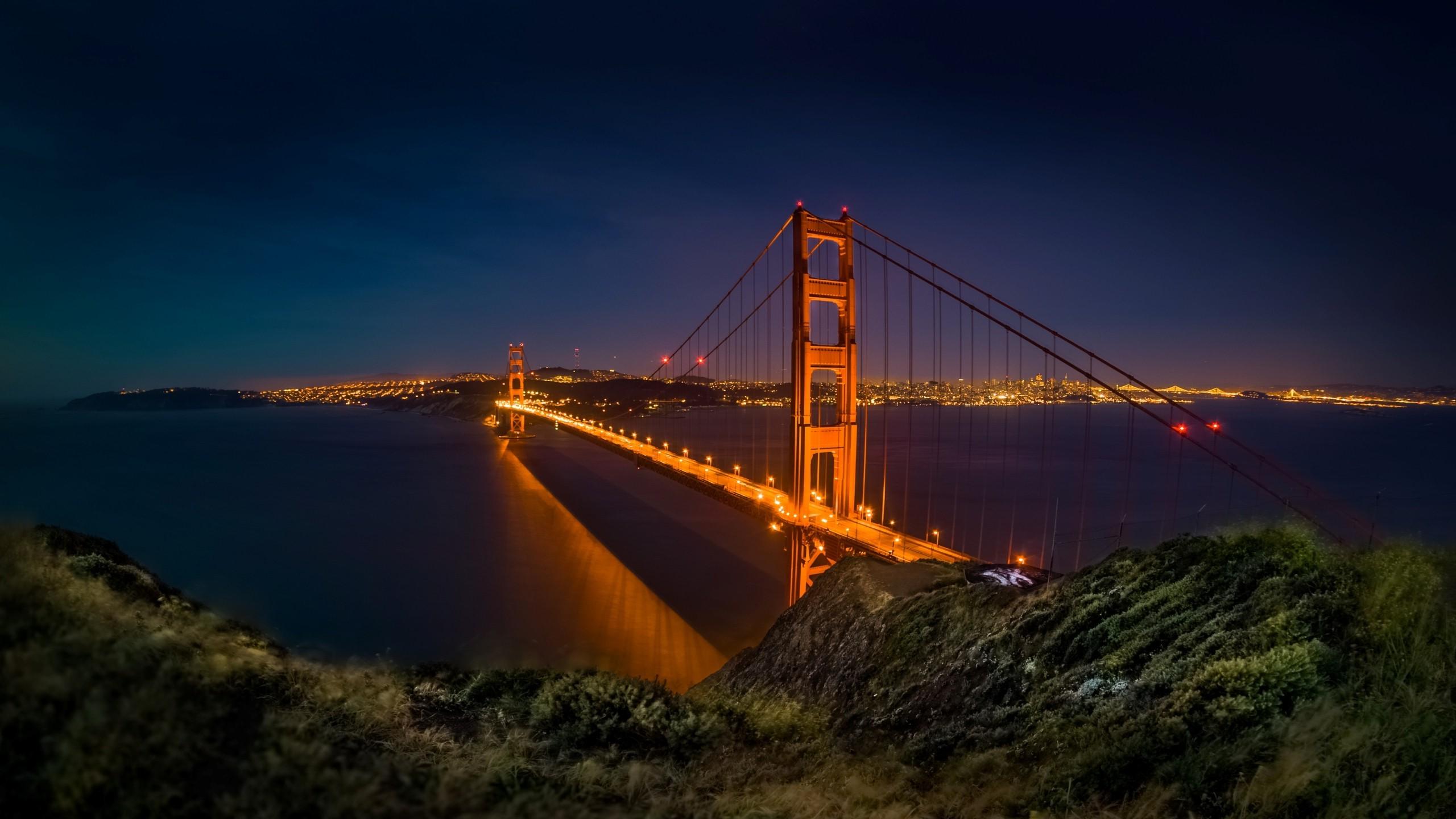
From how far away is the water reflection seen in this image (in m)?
17.3

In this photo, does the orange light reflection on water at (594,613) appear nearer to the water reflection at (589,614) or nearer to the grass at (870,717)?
the water reflection at (589,614)

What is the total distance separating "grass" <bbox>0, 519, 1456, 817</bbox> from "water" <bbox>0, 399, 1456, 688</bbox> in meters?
2.33

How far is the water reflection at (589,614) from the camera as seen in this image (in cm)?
1730

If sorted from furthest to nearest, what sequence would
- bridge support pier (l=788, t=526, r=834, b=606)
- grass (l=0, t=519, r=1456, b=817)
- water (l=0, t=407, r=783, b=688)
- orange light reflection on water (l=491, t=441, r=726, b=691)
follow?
water (l=0, t=407, r=783, b=688) → orange light reflection on water (l=491, t=441, r=726, b=691) → bridge support pier (l=788, t=526, r=834, b=606) → grass (l=0, t=519, r=1456, b=817)

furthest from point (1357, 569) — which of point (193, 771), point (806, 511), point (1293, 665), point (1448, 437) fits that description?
point (1448, 437)

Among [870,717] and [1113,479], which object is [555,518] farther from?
[1113,479]

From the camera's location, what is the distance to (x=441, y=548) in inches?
1212

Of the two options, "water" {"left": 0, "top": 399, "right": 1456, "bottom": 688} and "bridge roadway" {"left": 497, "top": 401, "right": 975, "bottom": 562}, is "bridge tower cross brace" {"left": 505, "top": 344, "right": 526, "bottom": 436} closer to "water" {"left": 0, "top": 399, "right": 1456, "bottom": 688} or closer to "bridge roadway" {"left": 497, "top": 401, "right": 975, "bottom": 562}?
"water" {"left": 0, "top": 399, "right": 1456, "bottom": 688}

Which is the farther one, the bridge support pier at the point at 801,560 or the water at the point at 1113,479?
the water at the point at 1113,479

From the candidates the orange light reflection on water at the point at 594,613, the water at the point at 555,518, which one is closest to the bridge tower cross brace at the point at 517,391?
the water at the point at 555,518

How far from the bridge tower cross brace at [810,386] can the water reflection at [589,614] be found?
3.79 metres

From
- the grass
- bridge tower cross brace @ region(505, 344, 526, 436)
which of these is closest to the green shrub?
the grass

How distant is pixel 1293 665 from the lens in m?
4.68

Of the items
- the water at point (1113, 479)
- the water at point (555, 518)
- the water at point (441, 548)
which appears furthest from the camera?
the water at point (1113, 479)
